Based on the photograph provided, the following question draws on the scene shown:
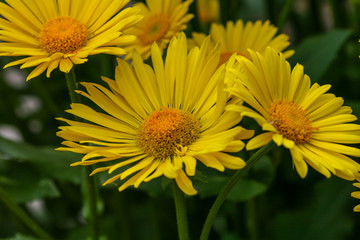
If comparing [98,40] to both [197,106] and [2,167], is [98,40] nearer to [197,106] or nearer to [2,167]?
[197,106]

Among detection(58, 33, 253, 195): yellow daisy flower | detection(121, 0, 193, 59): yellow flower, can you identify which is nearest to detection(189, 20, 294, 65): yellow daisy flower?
detection(121, 0, 193, 59): yellow flower

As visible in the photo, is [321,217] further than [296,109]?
Yes

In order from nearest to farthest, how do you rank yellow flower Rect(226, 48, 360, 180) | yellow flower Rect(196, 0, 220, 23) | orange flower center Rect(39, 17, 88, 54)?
yellow flower Rect(226, 48, 360, 180) < orange flower center Rect(39, 17, 88, 54) < yellow flower Rect(196, 0, 220, 23)

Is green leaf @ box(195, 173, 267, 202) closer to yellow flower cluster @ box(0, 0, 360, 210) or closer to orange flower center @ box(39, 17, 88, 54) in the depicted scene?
yellow flower cluster @ box(0, 0, 360, 210)

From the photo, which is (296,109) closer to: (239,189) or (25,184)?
(239,189)

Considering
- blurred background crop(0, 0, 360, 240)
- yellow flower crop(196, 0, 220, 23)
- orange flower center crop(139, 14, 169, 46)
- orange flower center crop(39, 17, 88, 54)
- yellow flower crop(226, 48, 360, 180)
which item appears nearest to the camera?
yellow flower crop(226, 48, 360, 180)

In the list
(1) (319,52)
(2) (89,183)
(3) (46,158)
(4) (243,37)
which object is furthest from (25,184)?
(1) (319,52)
